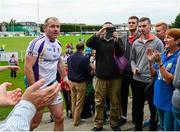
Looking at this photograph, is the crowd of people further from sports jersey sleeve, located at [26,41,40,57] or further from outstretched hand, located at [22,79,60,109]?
outstretched hand, located at [22,79,60,109]

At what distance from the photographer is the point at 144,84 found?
742cm

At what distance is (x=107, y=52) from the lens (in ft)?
25.2

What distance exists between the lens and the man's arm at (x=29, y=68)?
6.14m

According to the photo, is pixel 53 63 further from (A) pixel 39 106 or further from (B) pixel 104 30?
(A) pixel 39 106

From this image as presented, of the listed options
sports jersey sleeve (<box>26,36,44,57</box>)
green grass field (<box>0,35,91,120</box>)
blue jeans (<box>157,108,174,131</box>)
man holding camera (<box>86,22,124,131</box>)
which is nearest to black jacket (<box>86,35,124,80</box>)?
man holding camera (<box>86,22,124,131</box>)

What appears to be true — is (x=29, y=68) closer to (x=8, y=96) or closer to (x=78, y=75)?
(x=78, y=75)

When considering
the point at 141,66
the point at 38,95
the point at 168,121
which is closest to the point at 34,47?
the point at 141,66

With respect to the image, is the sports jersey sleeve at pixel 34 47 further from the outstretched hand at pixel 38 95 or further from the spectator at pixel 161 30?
the outstretched hand at pixel 38 95

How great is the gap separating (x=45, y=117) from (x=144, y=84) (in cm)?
303

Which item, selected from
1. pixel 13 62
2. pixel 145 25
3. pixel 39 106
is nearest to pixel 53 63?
pixel 145 25

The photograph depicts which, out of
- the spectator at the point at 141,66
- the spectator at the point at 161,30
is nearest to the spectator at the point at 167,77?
the spectator at the point at 141,66

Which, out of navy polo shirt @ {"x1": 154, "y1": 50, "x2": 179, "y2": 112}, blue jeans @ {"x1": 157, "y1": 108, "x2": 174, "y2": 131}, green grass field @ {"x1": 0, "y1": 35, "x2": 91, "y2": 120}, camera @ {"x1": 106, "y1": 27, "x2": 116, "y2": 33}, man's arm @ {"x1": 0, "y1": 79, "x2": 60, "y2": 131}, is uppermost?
camera @ {"x1": 106, "y1": 27, "x2": 116, "y2": 33}

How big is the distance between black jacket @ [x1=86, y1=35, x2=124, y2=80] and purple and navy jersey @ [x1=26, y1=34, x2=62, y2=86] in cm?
141

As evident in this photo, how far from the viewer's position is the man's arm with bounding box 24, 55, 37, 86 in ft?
20.2
